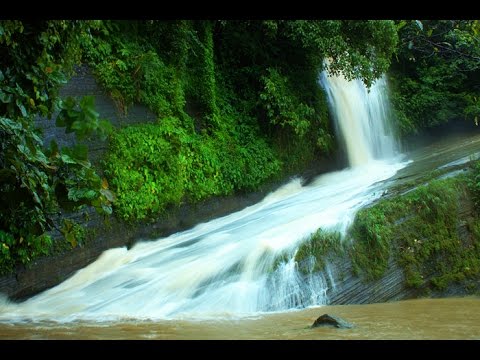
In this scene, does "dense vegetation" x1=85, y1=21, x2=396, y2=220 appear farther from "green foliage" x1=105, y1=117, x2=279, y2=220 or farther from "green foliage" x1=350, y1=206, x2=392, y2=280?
"green foliage" x1=350, y1=206, x2=392, y2=280

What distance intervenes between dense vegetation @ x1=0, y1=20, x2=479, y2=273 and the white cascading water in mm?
656

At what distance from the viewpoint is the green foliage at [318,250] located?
7008mm

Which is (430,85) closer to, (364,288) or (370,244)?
(370,244)

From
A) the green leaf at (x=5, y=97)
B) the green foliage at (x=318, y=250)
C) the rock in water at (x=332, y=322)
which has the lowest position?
the rock in water at (x=332, y=322)

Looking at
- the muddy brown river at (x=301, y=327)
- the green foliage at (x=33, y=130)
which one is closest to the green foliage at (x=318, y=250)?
the muddy brown river at (x=301, y=327)

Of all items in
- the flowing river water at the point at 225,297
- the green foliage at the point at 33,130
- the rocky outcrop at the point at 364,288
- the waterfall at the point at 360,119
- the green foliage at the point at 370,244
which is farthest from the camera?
the waterfall at the point at 360,119

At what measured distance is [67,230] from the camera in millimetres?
5184

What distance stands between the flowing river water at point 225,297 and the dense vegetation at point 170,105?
2.63 ft

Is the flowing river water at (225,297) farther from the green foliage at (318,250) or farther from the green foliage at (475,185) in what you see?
the green foliage at (475,185)

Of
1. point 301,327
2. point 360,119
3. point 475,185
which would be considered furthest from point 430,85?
point 301,327

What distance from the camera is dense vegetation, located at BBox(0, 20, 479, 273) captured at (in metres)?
4.69

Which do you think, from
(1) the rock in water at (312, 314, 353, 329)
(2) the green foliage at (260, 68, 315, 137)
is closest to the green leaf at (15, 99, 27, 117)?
(1) the rock in water at (312, 314, 353, 329)

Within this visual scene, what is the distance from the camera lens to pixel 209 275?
7156mm
